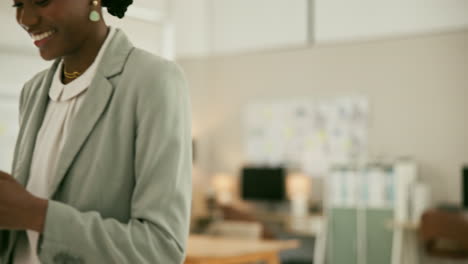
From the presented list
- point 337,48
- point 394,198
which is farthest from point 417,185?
point 337,48

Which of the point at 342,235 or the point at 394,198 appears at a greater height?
the point at 394,198

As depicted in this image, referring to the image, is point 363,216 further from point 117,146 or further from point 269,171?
point 117,146

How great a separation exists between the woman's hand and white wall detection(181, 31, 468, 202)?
687 cm

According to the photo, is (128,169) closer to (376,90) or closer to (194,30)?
(376,90)

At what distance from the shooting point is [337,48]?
320 inches

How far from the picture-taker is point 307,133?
8.39 metres

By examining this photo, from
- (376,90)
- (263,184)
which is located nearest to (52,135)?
(376,90)

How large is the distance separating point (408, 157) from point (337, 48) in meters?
1.54

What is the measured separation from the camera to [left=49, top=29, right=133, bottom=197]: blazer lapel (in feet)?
3.10

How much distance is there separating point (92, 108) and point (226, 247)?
3.83m

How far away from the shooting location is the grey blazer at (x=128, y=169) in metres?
0.91

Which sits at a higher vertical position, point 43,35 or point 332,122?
point 43,35

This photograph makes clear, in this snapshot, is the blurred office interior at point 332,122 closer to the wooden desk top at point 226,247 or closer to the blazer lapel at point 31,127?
the wooden desk top at point 226,247

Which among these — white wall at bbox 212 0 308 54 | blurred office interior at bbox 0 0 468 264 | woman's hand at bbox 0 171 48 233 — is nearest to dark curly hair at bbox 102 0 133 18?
woman's hand at bbox 0 171 48 233
